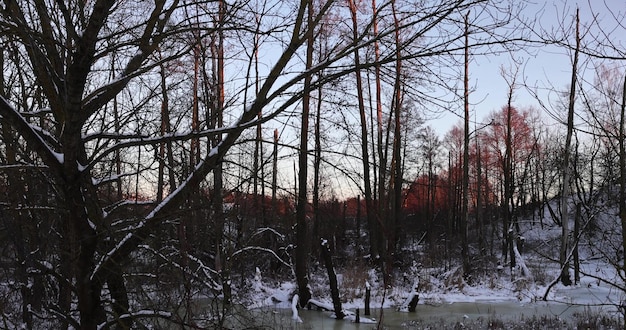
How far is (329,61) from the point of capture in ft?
7.88

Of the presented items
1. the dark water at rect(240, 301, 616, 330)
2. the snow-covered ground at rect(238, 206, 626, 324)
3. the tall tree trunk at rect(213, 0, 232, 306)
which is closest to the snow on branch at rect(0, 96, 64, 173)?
the tall tree trunk at rect(213, 0, 232, 306)

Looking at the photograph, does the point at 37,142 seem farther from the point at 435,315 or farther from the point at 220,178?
the point at 435,315

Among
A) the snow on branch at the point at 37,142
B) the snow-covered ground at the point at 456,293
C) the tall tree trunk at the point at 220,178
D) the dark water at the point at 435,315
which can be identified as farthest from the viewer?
the snow-covered ground at the point at 456,293

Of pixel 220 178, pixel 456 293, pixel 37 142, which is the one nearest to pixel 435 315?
pixel 456 293

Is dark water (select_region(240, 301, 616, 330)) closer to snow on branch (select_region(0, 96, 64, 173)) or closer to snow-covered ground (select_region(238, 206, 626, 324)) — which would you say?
snow-covered ground (select_region(238, 206, 626, 324))

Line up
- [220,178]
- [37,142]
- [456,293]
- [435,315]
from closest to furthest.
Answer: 1. [37,142]
2. [220,178]
3. [435,315]
4. [456,293]

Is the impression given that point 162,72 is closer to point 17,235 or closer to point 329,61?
point 329,61

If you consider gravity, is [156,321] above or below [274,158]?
below

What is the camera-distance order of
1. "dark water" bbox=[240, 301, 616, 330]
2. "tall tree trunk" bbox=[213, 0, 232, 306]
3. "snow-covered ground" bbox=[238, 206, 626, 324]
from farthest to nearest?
"snow-covered ground" bbox=[238, 206, 626, 324] → "dark water" bbox=[240, 301, 616, 330] → "tall tree trunk" bbox=[213, 0, 232, 306]

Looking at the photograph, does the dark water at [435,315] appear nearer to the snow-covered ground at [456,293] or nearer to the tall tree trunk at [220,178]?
the snow-covered ground at [456,293]

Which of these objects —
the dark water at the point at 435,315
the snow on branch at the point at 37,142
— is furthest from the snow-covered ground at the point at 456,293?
the snow on branch at the point at 37,142

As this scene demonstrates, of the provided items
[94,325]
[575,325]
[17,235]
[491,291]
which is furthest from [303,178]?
[94,325]

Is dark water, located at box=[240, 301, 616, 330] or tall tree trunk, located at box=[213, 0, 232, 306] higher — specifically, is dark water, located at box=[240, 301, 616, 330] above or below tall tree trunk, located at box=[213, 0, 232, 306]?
below

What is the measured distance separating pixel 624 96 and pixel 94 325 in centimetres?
330
